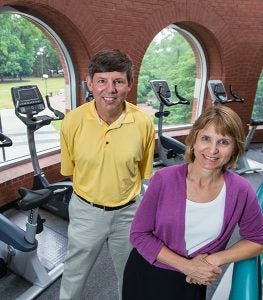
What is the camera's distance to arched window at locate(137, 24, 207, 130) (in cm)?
504

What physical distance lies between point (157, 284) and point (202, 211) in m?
0.37

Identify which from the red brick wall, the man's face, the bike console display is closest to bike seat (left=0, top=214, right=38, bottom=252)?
the bike console display

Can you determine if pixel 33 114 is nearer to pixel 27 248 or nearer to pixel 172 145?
pixel 27 248

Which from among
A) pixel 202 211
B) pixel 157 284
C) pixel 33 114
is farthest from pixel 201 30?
pixel 157 284

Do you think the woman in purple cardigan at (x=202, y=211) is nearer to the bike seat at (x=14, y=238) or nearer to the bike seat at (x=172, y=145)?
the bike seat at (x=14, y=238)

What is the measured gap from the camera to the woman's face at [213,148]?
110 cm

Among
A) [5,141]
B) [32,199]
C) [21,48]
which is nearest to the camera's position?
[32,199]

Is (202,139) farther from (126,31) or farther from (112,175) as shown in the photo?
(126,31)

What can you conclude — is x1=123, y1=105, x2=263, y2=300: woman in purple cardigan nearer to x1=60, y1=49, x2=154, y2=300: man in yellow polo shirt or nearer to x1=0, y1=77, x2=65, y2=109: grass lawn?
x1=60, y1=49, x2=154, y2=300: man in yellow polo shirt

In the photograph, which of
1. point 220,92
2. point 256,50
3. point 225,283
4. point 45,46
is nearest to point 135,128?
point 225,283

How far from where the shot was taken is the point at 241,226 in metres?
1.14

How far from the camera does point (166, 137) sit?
15.0ft

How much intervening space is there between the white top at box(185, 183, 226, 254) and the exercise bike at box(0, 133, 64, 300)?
4.13 ft

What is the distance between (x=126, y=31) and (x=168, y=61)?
144 cm
